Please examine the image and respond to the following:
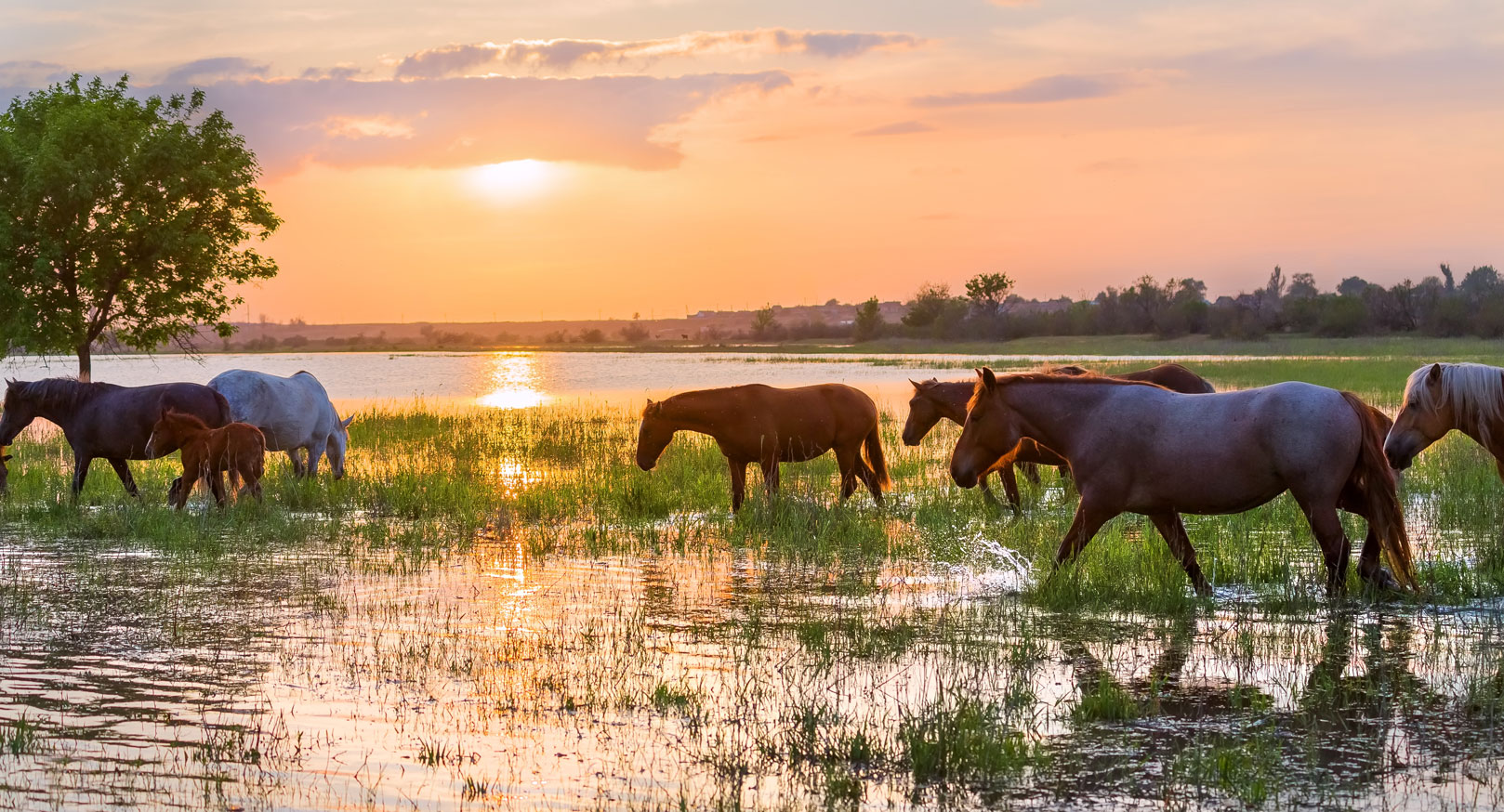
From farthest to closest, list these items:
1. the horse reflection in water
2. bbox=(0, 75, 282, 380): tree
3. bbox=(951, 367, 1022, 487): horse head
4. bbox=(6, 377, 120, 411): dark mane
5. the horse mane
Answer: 1. bbox=(0, 75, 282, 380): tree
2. bbox=(6, 377, 120, 411): dark mane
3. bbox=(951, 367, 1022, 487): horse head
4. the horse mane
5. the horse reflection in water

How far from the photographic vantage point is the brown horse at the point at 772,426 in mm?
13945

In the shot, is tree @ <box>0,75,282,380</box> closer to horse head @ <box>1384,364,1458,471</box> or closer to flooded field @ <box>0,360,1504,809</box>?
flooded field @ <box>0,360,1504,809</box>

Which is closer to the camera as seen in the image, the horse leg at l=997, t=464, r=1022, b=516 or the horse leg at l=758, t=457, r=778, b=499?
the horse leg at l=997, t=464, r=1022, b=516

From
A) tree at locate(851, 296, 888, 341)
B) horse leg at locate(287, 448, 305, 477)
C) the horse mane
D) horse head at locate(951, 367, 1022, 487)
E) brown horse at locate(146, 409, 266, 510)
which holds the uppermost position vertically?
tree at locate(851, 296, 888, 341)

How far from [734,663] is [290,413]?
11.5 m

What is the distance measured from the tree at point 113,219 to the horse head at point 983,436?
81.8 ft

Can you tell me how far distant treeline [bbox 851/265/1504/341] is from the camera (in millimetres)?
74538

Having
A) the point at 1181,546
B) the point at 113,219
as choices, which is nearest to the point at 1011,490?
the point at 1181,546

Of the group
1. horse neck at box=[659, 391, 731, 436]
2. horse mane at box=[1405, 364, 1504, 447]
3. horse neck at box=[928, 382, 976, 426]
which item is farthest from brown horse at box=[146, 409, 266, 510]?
horse mane at box=[1405, 364, 1504, 447]

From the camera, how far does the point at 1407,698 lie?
6379 millimetres

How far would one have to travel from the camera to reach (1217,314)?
8725 centimetres

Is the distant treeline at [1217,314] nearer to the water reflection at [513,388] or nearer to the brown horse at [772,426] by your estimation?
the water reflection at [513,388]

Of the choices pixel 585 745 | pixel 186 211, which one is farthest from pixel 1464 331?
pixel 585 745

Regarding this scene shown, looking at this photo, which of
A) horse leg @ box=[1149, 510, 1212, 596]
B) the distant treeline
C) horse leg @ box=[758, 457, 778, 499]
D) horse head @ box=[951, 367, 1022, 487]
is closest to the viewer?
horse leg @ box=[1149, 510, 1212, 596]
